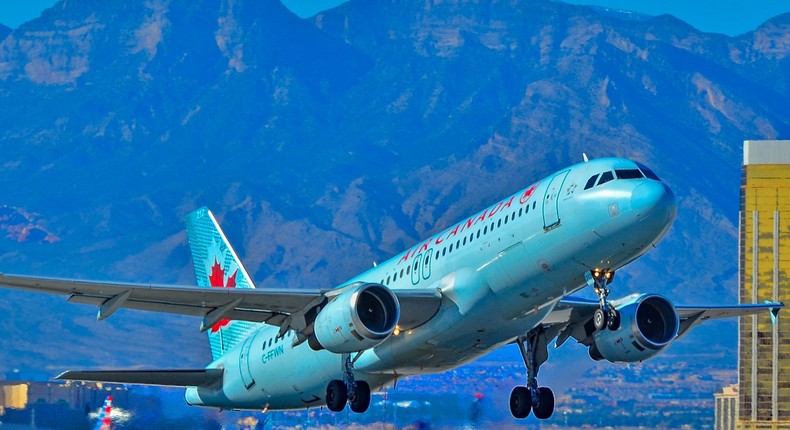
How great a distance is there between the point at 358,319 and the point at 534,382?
7.47m

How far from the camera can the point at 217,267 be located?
2365 inches

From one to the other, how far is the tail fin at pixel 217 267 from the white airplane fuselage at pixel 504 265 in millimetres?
6131

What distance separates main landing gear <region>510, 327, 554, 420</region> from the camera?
50125mm

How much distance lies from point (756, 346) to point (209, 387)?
100 m

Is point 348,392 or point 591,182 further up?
point 591,182

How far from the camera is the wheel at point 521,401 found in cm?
5047

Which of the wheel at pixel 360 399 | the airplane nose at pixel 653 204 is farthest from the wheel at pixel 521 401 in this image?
the airplane nose at pixel 653 204

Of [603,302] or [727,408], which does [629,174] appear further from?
[727,408]

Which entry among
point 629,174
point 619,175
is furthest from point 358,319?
→ point 629,174

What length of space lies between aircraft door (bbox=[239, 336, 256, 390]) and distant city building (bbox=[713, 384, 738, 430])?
76.9 metres

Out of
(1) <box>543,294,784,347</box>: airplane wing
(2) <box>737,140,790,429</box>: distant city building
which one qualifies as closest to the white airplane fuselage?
(1) <box>543,294,784,347</box>: airplane wing

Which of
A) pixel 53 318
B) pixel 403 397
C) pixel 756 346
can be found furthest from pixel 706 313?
pixel 53 318

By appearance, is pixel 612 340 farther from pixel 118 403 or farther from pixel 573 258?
pixel 118 403

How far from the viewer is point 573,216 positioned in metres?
42.6
